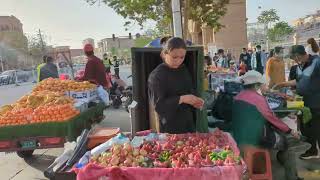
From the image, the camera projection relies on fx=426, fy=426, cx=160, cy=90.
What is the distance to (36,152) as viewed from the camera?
8.97 metres

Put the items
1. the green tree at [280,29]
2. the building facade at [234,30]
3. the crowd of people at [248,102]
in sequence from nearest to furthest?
the crowd of people at [248,102] < the building facade at [234,30] < the green tree at [280,29]

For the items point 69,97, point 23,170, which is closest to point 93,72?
point 69,97

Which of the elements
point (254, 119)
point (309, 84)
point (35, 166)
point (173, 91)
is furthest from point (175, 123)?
point (35, 166)

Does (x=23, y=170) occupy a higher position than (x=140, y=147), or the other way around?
(x=140, y=147)

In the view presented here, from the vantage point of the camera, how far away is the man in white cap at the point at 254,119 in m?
5.11

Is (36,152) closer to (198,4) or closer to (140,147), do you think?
(140,147)

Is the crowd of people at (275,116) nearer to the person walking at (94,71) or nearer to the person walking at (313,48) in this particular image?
the person walking at (313,48)

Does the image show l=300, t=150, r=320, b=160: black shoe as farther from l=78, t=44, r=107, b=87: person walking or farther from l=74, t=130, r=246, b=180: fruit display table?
l=78, t=44, r=107, b=87: person walking

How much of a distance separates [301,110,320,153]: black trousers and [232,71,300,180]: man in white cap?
1.21m

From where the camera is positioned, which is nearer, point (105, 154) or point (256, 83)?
point (105, 154)

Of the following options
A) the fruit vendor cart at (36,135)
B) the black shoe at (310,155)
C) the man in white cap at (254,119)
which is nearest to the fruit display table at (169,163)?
the man in white cap at (254,119)

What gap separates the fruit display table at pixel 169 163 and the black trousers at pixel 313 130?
2.83 metres

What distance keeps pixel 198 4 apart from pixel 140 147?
13258mm

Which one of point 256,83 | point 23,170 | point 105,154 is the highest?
point 256,83
